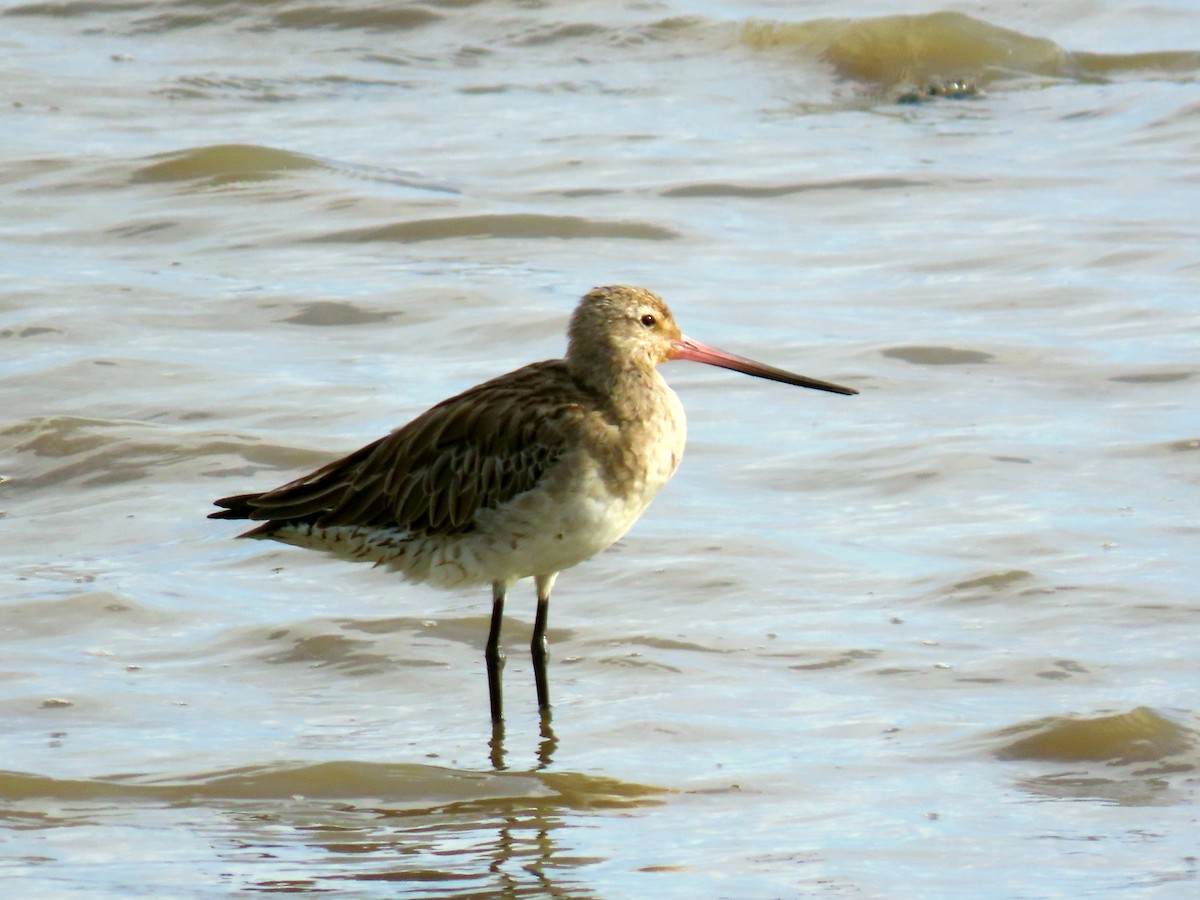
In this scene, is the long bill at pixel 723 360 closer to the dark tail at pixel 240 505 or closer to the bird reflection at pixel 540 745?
the bird reflection at pixel 540 745

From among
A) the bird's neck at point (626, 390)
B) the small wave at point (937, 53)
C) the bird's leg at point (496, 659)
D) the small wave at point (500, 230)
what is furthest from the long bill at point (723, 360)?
the small wave at point (937, 53)

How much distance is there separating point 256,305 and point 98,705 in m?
4.75

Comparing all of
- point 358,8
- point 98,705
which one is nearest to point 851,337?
point 98,705

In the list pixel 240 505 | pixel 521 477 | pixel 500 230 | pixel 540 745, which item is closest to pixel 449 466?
pixel 521 477

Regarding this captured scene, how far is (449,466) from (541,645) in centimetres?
66

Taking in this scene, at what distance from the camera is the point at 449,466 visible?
6727 millimetres

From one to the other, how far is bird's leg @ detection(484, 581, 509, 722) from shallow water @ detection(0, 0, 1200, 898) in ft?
0.28

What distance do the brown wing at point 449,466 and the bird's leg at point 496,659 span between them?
0.87ft

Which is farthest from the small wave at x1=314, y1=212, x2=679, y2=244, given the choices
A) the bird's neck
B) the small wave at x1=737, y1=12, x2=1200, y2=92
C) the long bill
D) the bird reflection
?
the bird reflection

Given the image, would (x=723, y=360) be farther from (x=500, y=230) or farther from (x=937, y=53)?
(x=937, y=53)

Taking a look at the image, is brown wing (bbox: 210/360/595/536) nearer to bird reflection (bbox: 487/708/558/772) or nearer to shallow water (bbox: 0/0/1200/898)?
shallow water (bbox: 0/0/1200/898)

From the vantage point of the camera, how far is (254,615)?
288 inches

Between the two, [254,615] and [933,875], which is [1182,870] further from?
[254,615]

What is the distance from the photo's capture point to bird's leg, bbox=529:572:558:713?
6.59 metres
